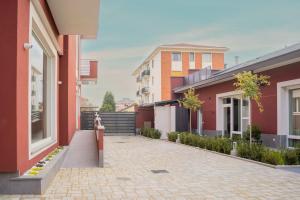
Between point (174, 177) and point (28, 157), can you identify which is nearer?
point (28, 157)

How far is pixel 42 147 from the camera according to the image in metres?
8.89

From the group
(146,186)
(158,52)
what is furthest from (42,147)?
(158,52)

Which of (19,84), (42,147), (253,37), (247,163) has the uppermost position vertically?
(253,37)

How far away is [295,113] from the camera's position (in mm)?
13586

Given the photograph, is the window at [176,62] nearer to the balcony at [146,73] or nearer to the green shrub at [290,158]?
the balcony at [146,73]

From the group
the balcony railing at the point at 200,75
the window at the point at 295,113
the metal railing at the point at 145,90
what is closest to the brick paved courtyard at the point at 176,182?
the window at the point at 295,113

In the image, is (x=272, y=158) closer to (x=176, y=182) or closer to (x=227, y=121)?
(x=176, y=182)

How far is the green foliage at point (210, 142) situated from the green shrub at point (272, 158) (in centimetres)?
267

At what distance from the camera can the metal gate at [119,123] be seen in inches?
→ 1196

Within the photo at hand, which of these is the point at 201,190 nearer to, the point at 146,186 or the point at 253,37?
the point at 146,186

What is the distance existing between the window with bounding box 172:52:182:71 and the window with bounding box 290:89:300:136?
3210cm

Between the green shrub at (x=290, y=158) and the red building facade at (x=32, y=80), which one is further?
the green shrub at (x=290, y=158)

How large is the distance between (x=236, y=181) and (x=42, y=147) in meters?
4.44

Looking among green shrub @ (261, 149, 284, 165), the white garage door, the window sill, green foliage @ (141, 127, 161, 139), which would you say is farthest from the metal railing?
the window sill
